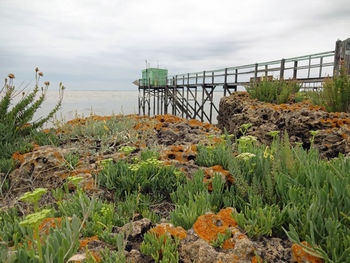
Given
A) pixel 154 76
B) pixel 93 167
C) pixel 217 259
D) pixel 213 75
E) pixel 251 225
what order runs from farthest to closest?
pixel 154 76 < pixel 213 75 < pixel 93 167 < pixel 251 225 < pixel 217 259

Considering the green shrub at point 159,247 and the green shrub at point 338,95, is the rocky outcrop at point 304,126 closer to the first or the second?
the green shrub at point 338,95

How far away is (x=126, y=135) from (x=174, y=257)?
10.1 ft

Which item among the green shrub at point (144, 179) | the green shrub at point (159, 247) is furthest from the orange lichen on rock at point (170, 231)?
the green shrub at point (144, 179)

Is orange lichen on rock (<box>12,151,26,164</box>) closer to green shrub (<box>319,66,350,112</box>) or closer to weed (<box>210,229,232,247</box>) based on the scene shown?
weed (<box>210,229,232,247</box>)

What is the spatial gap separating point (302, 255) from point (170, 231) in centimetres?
71

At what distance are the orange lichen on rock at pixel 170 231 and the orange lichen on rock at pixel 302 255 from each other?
1.95 feet

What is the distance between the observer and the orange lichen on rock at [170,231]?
146 centimetres

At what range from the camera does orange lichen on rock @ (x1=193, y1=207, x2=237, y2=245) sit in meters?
1.46

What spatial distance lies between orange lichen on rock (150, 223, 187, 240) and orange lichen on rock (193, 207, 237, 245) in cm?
8

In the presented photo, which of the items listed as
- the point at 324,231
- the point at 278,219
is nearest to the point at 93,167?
the point at 278,219

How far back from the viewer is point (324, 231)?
1330 mm

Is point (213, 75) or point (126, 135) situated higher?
point (213, 75)

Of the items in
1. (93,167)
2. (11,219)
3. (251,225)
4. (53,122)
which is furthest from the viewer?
(53,122)

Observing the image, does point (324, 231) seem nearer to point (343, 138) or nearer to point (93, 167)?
point (93, 167)
